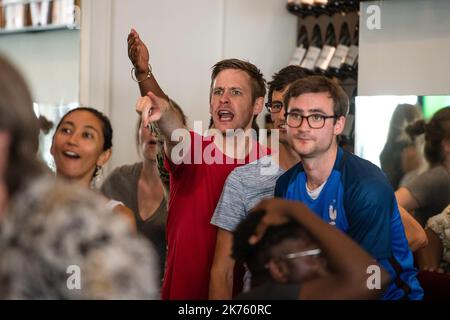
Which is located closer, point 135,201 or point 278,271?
point 278,271

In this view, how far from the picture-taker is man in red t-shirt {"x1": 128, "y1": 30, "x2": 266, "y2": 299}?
196 centimetres

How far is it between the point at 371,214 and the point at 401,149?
5.93ft

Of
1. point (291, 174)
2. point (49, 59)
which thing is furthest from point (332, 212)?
point (49, 59)

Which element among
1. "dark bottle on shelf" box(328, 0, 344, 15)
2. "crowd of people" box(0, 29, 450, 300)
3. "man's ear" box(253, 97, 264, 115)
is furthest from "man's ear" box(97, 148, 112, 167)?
"dark bottle on shelf" box(328, 0, 344, 15)

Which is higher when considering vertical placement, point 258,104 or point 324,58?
point 324,58

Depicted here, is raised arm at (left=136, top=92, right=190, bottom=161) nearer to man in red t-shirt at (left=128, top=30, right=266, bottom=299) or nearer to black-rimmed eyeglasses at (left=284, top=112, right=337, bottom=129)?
man in red t-shirt at (left=128, top=30, right=266, bottom=299)

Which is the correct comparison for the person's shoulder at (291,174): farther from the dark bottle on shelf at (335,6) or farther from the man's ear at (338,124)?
the dark bottle on shelf at (335,6)

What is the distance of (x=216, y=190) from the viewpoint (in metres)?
2.02

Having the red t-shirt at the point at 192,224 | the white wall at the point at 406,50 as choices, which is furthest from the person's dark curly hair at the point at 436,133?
the red t-shirt at the point at 192,224

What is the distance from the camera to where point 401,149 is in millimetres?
3258

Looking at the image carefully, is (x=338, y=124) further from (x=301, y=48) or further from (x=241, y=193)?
(x=301, y=48)

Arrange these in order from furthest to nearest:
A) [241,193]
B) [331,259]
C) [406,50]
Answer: [406,50], [241,193], [331,259]

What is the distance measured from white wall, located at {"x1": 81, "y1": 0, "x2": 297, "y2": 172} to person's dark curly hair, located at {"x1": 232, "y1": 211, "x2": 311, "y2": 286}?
2.37m
